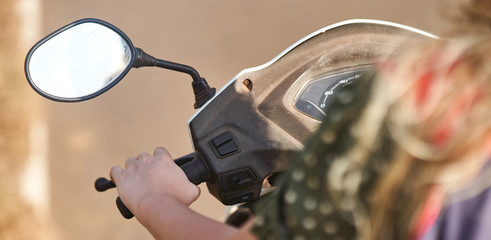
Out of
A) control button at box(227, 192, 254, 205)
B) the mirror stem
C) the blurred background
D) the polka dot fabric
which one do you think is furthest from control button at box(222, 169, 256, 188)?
the blurred background

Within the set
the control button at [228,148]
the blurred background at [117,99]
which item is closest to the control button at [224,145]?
the control button at [228,148]

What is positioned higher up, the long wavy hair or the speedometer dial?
the long wavy hair

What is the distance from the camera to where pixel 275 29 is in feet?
13.3

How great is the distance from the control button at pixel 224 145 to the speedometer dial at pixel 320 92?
16 cm

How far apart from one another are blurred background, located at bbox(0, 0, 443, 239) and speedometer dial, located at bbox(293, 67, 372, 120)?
238cm

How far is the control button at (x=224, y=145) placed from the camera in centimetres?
134

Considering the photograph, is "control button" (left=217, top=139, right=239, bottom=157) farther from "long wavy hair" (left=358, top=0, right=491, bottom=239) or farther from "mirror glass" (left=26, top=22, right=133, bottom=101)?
"long wavy hair" (left=358, top=0, right=491, bottom=239)

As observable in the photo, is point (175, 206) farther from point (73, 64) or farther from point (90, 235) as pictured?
point (90, 235)

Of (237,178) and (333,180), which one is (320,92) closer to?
(237,178)

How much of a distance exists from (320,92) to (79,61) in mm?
531

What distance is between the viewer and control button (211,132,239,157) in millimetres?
1339

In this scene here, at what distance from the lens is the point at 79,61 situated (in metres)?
1.38

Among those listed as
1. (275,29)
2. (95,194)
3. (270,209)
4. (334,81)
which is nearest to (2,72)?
(95,194)

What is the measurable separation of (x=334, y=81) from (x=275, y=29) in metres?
2.78
